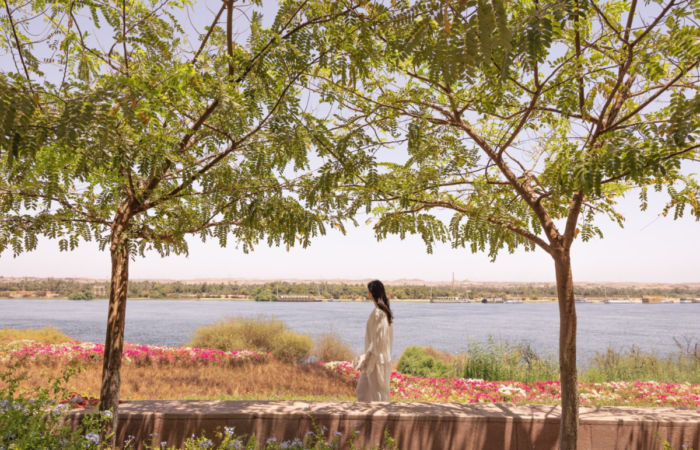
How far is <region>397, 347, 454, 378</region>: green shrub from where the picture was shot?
1199cm

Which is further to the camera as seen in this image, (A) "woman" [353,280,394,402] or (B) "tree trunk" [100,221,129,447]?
(A) "woman" [353,280,394,402]

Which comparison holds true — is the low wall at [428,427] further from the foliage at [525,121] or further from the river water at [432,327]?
the river water at [432,327]

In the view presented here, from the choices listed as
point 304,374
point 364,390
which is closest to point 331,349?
point 304,374

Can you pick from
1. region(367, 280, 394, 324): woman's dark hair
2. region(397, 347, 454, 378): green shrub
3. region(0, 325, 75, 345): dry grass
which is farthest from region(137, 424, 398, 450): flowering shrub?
region(0, 325, 75, 345): dry grass

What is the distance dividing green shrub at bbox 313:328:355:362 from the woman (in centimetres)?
944

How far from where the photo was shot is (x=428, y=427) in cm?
381

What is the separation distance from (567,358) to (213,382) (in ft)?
22.6

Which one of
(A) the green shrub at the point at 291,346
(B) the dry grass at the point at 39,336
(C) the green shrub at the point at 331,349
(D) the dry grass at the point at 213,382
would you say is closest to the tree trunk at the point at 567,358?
(D) the dry grass at the point at 213,382

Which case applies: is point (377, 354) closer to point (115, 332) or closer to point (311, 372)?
point (115, 332)

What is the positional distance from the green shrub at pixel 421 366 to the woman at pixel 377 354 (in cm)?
752

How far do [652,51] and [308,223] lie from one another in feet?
9.65

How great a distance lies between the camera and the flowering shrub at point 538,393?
7141mm

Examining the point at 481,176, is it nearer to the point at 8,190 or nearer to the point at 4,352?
the point at 8,190

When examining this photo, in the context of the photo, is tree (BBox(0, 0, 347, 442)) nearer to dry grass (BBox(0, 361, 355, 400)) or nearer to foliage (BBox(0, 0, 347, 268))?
foliage (BBox(0, 0, 347, 268))
